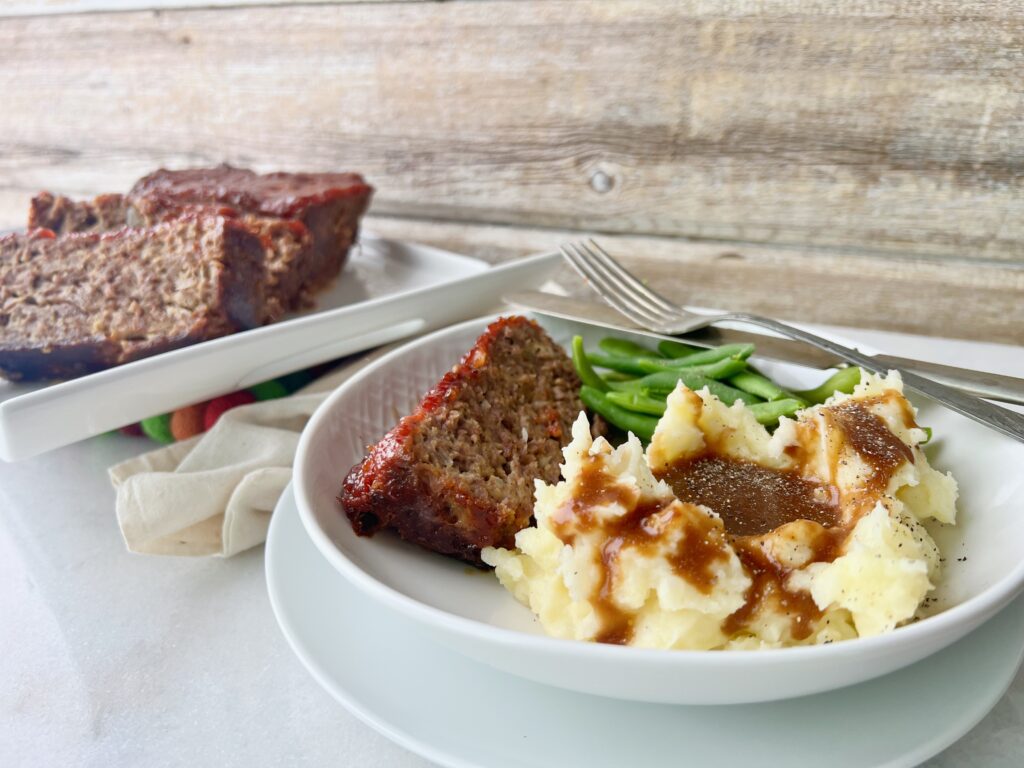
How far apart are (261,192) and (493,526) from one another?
86.7 inches

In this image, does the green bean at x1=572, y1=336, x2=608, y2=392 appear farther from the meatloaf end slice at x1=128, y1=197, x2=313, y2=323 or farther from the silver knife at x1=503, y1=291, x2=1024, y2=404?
the meatloaf end slice at x1=128, y1=197, x2=313, y2=323

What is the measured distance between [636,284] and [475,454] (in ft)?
3.32

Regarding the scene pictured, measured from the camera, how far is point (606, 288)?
2.78 meters

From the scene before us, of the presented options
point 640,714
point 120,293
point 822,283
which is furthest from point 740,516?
point 120,293

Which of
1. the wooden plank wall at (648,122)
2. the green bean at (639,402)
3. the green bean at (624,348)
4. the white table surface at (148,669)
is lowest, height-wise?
the white table surface at (148,669)

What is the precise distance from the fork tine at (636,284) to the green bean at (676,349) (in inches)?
3.7

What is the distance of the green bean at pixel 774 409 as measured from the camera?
2.18 meters

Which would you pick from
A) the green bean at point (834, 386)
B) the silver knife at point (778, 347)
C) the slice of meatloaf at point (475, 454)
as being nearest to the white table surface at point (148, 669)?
the slice of meatloaf at point (475, 454)

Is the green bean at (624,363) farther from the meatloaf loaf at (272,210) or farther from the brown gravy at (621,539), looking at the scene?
the meatloaf loaf at (272,210)

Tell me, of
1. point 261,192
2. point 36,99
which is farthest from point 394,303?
point 36,99

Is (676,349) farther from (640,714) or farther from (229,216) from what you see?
(229,216)

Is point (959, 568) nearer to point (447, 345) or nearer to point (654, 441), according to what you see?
point (654, 441)

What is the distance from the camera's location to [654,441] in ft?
6.40

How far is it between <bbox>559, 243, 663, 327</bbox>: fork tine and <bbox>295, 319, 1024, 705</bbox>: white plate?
1.25 feet
